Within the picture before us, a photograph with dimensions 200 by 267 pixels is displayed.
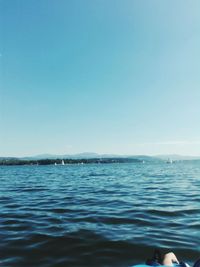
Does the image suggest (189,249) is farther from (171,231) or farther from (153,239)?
(171,231)

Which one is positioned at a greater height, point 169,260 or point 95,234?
point 169,260

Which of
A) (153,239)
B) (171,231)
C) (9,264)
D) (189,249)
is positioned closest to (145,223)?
(171,231)

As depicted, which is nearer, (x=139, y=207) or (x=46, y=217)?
(x=46, y=217)

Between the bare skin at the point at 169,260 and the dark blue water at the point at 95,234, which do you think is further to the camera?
the dark blue water at the point at 95,234

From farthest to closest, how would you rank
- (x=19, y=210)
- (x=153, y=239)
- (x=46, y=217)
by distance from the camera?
1. (x=19, y=210)
2. (x=46, y=217)
3. (x=153, y=239)

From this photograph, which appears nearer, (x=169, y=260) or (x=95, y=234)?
(x=169, y=260)

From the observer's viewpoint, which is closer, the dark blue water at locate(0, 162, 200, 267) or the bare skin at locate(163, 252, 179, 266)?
the bare skin at locate(163, 252, 179, 266)

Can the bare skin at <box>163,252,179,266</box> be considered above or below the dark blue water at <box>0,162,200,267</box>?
above

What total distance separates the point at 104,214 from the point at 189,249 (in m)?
6.42

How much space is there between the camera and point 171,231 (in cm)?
1154

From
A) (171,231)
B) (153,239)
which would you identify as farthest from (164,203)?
(153,239)

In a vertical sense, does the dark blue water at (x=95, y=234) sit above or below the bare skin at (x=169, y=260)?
below

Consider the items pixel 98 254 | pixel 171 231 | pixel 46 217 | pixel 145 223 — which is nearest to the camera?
pixel 98 254

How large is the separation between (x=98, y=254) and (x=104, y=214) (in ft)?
20.0
